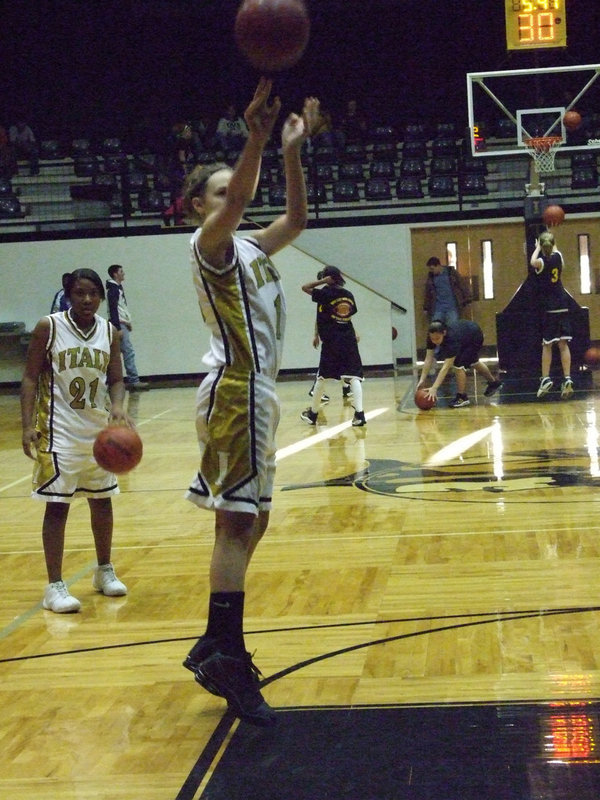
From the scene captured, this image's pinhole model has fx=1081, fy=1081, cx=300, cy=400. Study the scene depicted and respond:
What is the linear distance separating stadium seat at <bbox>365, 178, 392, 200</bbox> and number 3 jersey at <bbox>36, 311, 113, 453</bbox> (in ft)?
48.8

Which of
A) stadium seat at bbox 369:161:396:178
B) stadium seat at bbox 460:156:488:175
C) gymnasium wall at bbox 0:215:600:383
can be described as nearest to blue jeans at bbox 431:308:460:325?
gymnasium wall at bbox 0:215:600:383

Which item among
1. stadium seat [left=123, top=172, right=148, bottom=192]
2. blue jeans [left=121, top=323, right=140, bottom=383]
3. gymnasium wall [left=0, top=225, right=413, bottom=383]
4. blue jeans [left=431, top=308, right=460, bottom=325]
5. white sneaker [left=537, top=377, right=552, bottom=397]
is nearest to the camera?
white sneaker [left=537, top=377, right=552, bottom=397]

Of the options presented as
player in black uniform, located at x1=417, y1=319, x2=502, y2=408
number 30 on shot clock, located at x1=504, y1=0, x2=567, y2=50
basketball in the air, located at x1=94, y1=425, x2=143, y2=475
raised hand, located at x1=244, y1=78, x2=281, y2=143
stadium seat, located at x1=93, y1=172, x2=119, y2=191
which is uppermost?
number 30 on shot clock, located at x1=504, y1=0, x2=567, y2=50

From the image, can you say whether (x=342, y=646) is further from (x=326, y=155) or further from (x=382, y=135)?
(x=382, y=135)

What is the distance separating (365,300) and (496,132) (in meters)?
4.88

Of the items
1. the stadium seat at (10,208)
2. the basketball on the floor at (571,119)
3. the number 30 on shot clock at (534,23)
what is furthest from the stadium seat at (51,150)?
the basketball on the floor at (571,119)

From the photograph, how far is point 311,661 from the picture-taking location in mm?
3605

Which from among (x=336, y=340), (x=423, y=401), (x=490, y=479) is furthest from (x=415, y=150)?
(x=490, y=479)

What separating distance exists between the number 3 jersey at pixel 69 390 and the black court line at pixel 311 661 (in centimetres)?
161

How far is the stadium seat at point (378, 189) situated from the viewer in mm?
19109

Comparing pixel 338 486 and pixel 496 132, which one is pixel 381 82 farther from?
pixel 338 486

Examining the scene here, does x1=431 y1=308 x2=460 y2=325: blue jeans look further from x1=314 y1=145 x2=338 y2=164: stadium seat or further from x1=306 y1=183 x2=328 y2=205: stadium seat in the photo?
x1=314 y1=145 x2=338 y2=164: stadium seat

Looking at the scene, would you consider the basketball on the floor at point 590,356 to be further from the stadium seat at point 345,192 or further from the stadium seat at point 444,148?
the stadium seat at point 444,148

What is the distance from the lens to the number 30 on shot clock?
50.1 feet
